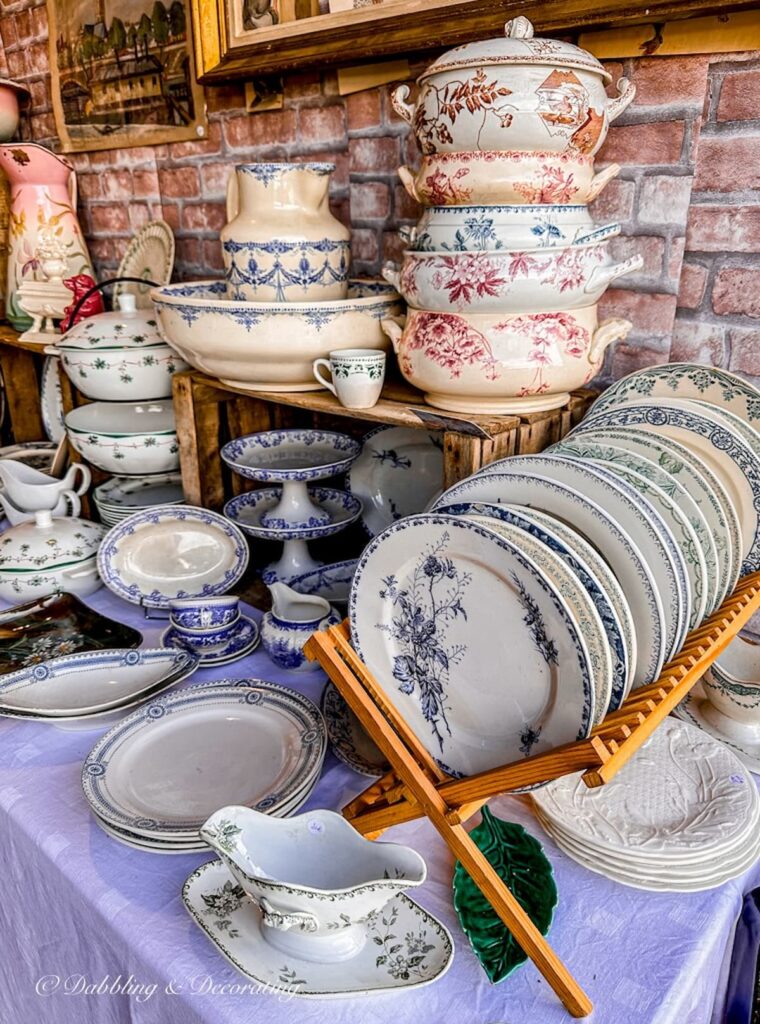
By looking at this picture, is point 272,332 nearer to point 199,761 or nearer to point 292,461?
point 292,461

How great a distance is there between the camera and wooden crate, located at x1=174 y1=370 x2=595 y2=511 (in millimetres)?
861

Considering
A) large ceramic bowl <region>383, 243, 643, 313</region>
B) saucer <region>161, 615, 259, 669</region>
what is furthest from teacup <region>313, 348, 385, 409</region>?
saucer <region>161, 615, 259, 669</region>

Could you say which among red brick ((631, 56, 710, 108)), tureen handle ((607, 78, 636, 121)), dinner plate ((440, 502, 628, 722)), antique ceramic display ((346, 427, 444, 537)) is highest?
red brick ((631, 56, 710, 108))

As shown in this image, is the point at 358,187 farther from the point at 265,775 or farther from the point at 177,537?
the point at 265,775

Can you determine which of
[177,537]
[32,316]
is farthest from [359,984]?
[32,316]

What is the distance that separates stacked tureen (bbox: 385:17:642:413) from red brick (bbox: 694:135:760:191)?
12 centimetres

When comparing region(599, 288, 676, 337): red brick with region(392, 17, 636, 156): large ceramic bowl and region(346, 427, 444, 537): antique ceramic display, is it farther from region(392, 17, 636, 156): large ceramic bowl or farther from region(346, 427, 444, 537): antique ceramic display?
region(346, 427, 444, 537): antique ceramic display

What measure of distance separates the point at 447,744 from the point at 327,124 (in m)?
1.04

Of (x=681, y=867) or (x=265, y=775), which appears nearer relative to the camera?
(x=681, y=867)

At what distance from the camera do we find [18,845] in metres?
0.78

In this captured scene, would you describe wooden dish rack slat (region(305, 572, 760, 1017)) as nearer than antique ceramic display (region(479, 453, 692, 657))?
Yes

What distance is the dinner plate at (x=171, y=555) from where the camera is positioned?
1.18 metres

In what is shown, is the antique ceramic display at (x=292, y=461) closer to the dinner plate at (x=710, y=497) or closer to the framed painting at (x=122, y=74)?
the dinner plate at (x=710, y=497)

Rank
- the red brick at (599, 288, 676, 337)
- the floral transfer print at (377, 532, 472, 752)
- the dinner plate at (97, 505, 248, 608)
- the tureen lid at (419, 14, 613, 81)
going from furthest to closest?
the dinner plate at (97, 505, 248, 608) → the red brick at (599, 288, 676, 337) → the tureen lid at (419, 14, 613, 81) → the floral transfer print at (377, 532, 472, 752)
